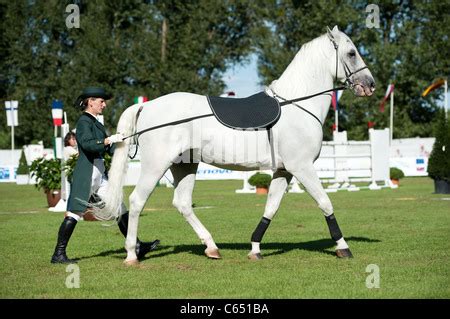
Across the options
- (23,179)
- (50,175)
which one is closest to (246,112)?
(50,175)

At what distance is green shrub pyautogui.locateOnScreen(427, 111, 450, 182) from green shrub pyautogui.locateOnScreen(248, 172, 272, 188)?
5057mm

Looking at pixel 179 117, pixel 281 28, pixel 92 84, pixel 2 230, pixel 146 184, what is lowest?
pixel 2 230

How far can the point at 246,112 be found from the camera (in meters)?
9.09

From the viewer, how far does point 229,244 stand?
11.0 meters

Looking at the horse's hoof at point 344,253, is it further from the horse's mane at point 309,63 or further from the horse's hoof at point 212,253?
the horse's mane at point 309,63

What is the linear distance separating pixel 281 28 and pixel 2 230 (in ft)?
133

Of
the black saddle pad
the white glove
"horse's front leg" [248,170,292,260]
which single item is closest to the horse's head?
the black saddle pad

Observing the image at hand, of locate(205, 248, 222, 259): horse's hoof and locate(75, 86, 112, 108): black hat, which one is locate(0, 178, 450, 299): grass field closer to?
locate(205, 248, 222, 259): horse's hoof

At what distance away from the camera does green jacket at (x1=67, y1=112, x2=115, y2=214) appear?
915 cm

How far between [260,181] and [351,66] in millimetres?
14818

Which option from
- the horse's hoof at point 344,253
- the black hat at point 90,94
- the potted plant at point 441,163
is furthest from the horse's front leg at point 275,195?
the potted plant at point 441,163
